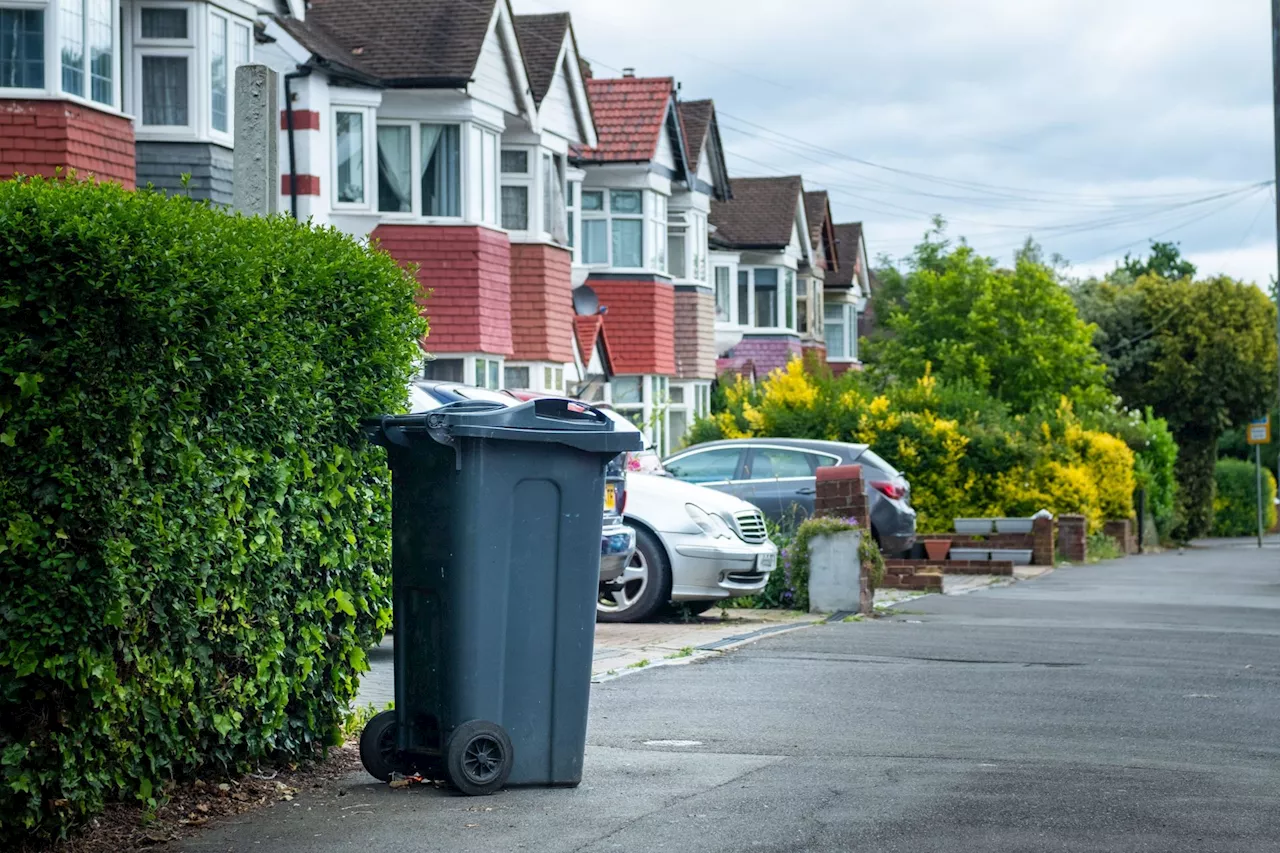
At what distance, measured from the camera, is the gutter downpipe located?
23.6 m

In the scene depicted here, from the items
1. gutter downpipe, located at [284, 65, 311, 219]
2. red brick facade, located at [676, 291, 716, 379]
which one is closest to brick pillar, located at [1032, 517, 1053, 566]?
red brick facade, located at [676, 291, 716, 379]

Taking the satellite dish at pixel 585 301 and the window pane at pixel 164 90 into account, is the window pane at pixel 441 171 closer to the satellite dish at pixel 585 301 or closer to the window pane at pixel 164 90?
the window pane at pixel 164 90

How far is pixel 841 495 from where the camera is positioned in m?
16.8

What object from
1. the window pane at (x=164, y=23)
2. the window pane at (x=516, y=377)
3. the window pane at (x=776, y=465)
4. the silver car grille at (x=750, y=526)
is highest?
the window pane at (x=164, y=23)

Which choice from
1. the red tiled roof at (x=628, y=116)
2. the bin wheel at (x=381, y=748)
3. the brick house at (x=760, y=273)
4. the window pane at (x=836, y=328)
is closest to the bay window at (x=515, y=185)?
the red tiled roof at (x=628, y=116)

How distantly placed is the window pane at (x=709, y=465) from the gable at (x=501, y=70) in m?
7.67

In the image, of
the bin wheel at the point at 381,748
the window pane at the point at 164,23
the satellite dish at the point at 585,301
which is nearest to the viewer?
the bin wheel at the point at 381,748

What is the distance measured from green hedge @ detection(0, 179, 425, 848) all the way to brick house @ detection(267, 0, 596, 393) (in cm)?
1645

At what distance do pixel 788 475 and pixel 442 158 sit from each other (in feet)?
26.2

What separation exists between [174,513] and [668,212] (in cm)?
3380

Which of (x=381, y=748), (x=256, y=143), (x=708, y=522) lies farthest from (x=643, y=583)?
(x=381, y=748)

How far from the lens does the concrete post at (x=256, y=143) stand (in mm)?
8836

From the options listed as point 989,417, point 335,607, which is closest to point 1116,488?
point 989,417

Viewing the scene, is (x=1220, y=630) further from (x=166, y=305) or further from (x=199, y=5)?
(x=199, y=5)
